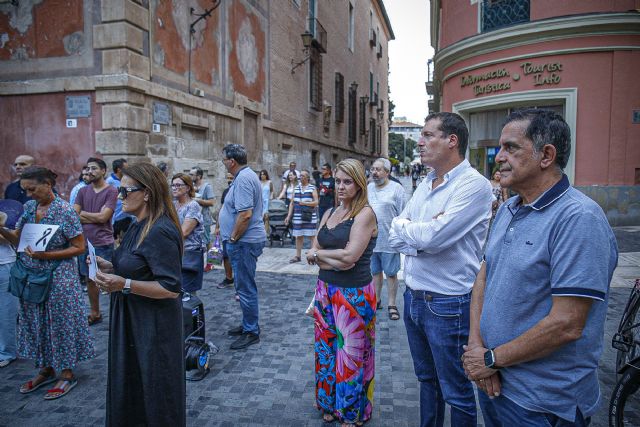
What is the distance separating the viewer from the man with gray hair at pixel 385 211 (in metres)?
5.47

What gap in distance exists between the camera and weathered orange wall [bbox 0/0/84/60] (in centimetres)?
830

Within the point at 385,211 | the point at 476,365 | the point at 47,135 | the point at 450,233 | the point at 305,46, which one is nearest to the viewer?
the point at 476,365

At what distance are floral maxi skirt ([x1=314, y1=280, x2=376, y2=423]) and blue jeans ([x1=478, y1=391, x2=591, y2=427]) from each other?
125 cm

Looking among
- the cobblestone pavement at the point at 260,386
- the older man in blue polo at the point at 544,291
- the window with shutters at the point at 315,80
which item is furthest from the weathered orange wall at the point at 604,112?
the older man in blue polo at the point at 544,291

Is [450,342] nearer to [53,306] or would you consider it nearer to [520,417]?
[520,417]

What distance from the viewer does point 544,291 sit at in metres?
1.65

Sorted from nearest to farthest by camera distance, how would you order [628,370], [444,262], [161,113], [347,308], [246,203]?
1. [444,262]
2. [628,370]
3. [347,308]
4. [246,203]
5. [161,113]

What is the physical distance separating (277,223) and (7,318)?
7.28m

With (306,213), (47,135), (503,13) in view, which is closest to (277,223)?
(306,213)

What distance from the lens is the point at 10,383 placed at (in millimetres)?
4020

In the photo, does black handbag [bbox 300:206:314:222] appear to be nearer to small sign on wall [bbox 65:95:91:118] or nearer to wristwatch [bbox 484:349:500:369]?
small sign on wall [bbox 65:95:91:118]

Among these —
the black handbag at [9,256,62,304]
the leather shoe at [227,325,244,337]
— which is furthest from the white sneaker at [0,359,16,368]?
the leather shoe at [227,325,244,337]

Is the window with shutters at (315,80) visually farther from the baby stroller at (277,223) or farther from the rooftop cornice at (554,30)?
the baby stroller at (277,223)

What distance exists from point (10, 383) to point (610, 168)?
12552mm
